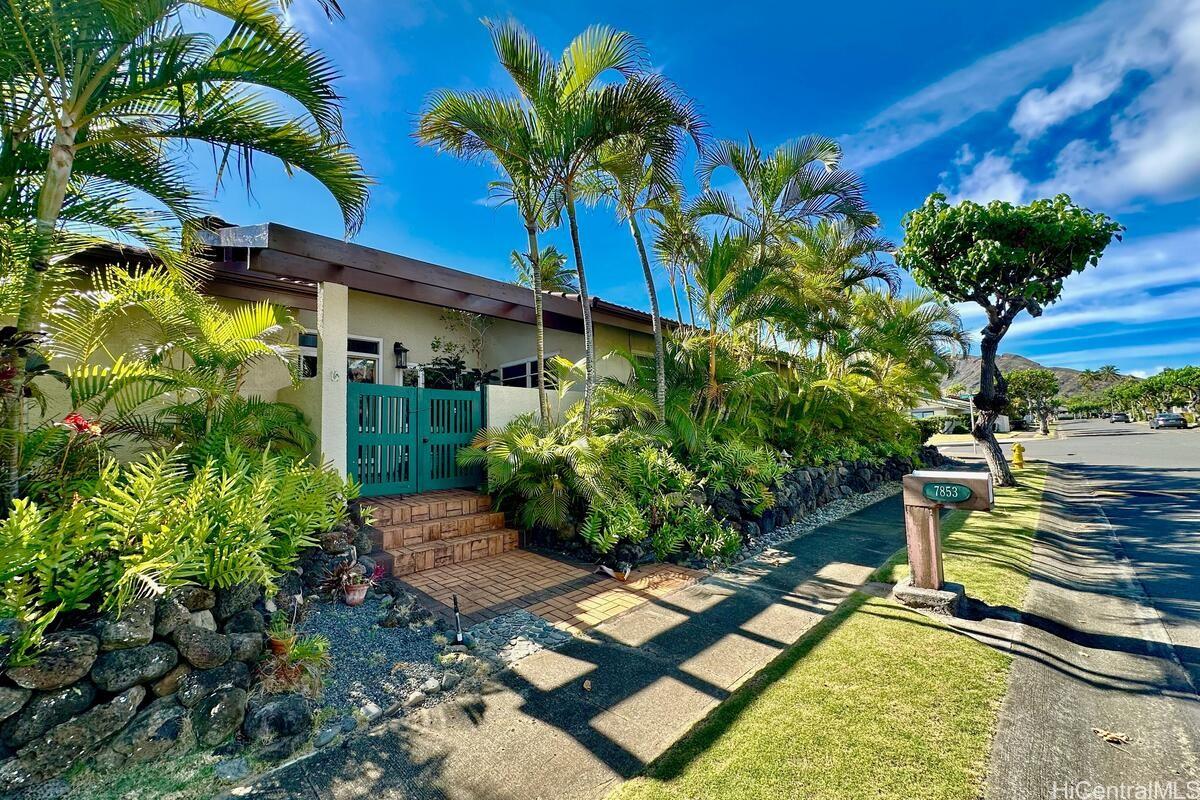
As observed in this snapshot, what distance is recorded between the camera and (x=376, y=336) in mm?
9266

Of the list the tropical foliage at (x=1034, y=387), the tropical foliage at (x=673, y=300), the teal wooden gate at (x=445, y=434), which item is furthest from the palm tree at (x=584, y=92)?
the tropical foliage at (x=1034, y=387)

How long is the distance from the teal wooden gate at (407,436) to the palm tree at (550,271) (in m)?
5.54

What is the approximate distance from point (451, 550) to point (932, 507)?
5.68 m

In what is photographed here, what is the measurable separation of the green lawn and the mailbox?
47cm

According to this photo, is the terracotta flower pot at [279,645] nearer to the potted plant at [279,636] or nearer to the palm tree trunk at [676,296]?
the potted plant at [279,636]

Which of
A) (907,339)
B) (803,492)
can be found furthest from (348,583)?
(907,339)

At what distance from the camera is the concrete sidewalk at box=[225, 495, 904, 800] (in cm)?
251

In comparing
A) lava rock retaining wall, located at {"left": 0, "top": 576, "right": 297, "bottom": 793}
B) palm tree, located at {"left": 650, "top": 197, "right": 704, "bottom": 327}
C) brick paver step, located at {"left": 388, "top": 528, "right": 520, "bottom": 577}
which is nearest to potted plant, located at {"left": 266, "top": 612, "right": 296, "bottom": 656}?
lava rock retaining wall, located at {"left": 0, "top": 576, "right": 297, "bottom": 793}

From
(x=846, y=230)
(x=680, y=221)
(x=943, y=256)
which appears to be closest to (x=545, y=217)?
(x=680, y=221)

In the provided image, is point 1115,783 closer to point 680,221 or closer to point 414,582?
point 414,582

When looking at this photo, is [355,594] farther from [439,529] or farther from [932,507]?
[932,507]

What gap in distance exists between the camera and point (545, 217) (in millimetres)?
7871

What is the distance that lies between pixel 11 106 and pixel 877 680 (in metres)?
8.02

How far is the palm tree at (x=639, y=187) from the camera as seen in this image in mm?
7055
